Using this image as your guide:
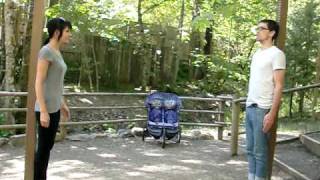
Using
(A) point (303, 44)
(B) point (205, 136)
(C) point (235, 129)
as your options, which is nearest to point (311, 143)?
(C) point (235, 129)

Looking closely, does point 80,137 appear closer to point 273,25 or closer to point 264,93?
point 264,93

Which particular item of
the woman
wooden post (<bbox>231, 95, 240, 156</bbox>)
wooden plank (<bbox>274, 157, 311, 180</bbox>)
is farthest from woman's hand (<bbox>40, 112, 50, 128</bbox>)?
wooden post (<bbox>231, 95, 240, 156</bbox>)

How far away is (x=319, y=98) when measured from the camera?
12.9m

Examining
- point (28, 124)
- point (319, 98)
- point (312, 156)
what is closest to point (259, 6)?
point (319, 98)

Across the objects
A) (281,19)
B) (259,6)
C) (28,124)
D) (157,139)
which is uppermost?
(259,6)

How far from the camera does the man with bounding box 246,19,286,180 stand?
391cm

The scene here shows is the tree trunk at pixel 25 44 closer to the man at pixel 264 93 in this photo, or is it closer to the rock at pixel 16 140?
the rock at pixel 16 140

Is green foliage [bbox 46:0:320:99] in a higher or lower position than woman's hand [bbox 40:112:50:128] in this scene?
higher

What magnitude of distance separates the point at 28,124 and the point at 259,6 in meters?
10.9

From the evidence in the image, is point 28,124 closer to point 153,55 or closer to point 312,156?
point 312,156

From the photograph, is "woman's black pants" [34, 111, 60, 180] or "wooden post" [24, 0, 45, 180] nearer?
"wooden post" [24, 0, 45, 180]

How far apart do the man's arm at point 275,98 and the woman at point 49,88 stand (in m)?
1.65

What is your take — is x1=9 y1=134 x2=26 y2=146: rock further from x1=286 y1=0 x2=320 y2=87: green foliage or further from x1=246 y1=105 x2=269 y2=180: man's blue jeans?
x1=286 y1=0 x2=320 y2=87: green foliage

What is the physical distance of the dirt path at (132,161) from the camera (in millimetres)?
5316
